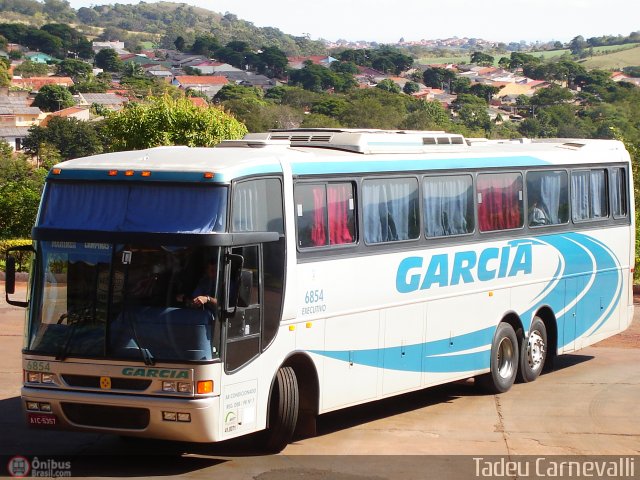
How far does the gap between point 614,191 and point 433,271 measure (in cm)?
508

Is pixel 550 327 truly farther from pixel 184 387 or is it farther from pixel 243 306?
pixel 184 387

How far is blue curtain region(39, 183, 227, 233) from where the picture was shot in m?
10.8

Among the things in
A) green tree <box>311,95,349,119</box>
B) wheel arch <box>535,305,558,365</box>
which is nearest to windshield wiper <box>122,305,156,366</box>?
wheel arch <box>535,305,558,365</box>

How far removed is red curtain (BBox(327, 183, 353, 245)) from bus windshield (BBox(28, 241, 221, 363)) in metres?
2.09

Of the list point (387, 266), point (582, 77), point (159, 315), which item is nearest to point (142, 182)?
point (159, 315)

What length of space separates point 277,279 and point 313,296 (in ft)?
2.20

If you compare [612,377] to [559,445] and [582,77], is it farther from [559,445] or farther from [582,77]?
[582,77]

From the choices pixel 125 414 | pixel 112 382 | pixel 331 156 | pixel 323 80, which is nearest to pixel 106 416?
pixel 125 414

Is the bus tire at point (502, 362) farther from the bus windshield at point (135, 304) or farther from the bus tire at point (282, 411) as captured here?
the bus windshield at point (135, 304)

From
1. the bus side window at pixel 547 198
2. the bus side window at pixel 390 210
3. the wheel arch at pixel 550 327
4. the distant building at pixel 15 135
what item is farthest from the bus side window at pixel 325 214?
the distant building at pixel 15 135

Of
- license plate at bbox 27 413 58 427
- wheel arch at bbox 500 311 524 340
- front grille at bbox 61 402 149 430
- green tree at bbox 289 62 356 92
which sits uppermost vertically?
front grille at bbox 61 402 149 430

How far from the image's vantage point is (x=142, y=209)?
430 inches

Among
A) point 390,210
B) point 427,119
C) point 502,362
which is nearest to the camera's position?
point 390,210

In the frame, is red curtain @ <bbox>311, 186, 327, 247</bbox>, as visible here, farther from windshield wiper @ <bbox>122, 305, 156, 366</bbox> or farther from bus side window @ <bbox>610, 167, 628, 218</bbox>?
bus side window @ <bbox>610, 167, 628, 218</bbox>
